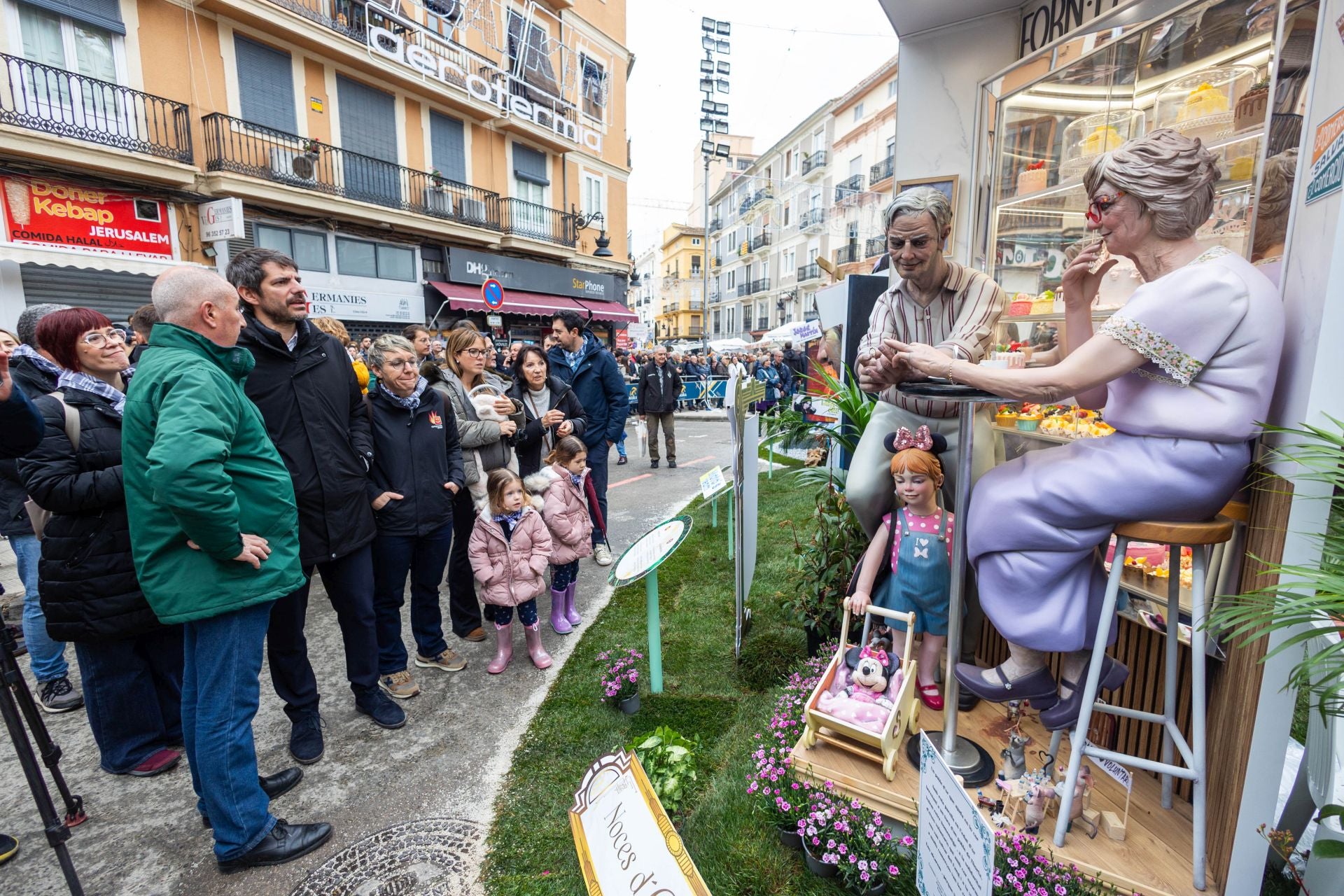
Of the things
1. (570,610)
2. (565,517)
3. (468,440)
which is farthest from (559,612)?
(468,440)

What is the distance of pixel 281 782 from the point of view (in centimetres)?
267

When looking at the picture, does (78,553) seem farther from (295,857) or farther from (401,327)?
(401,327)

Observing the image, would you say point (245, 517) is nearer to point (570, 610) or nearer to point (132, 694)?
point (132, 694)

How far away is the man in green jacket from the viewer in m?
1.97

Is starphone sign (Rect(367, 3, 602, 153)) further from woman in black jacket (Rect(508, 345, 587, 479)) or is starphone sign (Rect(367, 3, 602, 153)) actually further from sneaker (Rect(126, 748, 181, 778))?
sneaker (Rect(126, 748, 181, 778))

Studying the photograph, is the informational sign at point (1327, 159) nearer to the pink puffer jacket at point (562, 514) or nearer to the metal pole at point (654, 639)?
the metal pole at point (654, 639)

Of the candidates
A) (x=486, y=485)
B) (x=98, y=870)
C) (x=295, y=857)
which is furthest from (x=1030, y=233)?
(x=98, y=870)

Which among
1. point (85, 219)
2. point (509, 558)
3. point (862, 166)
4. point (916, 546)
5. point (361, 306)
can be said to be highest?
point (862, 166)

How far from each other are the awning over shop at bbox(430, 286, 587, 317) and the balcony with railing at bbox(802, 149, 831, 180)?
68.0 ft

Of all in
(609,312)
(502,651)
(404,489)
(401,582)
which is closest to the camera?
(404,489)

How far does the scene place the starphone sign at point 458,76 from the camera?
1254 cm

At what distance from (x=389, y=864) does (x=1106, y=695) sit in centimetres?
283

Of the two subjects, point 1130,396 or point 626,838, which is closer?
point 1130,396

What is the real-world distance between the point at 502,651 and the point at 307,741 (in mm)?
1103
